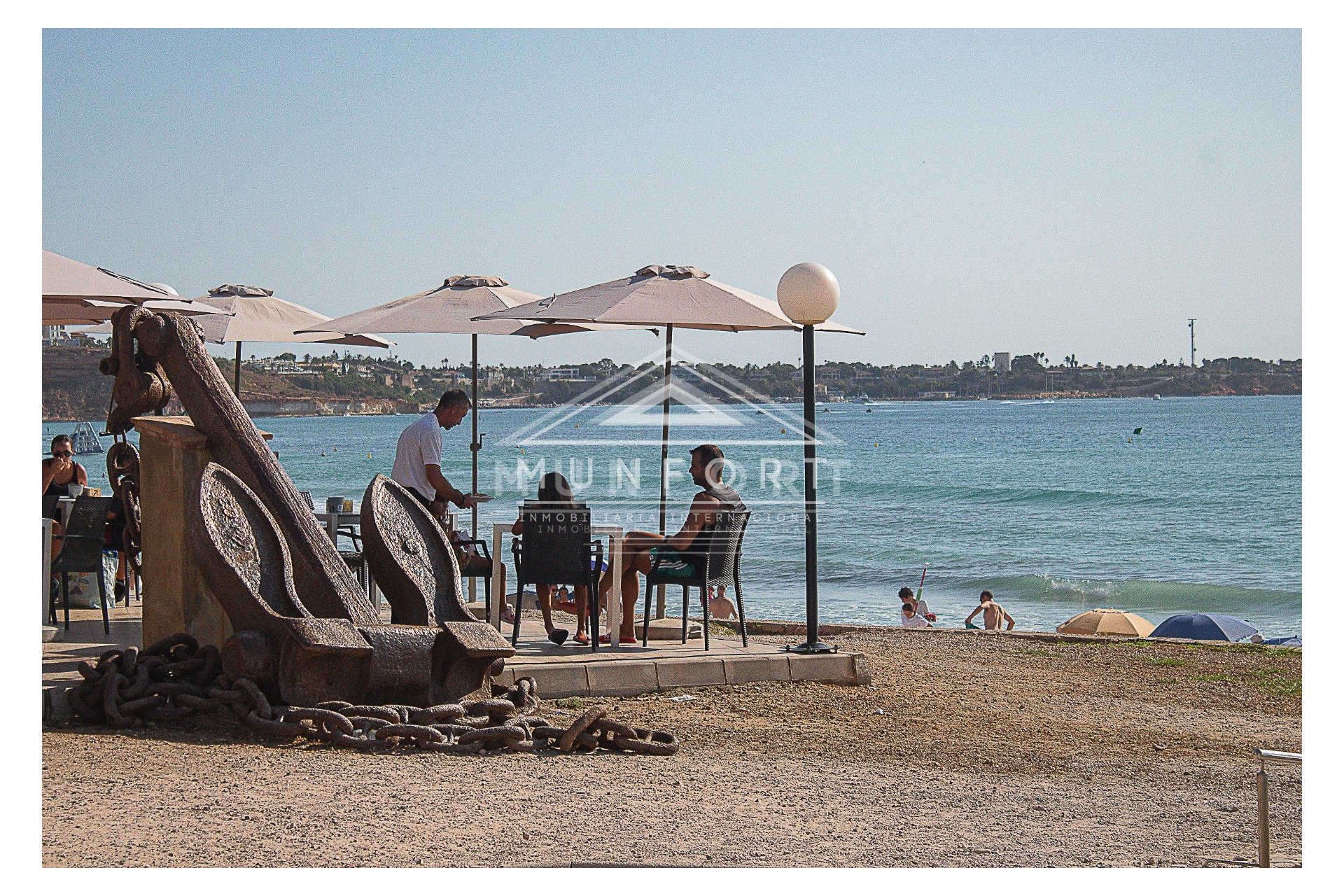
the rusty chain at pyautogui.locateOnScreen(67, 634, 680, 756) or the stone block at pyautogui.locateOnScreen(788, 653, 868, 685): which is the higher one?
the rusty chain at pyautogui.locateOnScreen(67, 634, 680, 756)

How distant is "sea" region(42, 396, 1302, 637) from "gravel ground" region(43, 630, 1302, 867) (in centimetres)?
306

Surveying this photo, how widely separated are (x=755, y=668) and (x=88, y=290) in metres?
4.54

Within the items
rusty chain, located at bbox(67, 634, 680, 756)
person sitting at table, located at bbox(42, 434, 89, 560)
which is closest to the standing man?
rusty chain, located at bbox(67, 634, 680, 756)

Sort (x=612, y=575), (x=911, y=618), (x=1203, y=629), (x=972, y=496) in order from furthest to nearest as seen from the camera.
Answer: (x=972, y=496), (x=911, y=618), (x=1203, y=629), (x=612, y=575)

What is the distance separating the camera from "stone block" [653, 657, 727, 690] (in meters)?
7.18

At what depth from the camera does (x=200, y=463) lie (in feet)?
19.5

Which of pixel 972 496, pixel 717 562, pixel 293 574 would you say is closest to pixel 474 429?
pixel 717 562

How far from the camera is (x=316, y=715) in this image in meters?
5.24

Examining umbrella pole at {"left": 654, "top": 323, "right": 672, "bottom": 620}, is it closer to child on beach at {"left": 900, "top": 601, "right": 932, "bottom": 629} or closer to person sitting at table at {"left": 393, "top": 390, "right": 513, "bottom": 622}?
person sitting at table at {"left": 393, "top": 390, "right": 513, "bottom": 622}

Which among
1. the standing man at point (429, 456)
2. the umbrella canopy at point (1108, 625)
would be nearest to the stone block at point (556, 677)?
the standing man at point (429, 456)

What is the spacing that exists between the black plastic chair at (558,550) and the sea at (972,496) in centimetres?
149

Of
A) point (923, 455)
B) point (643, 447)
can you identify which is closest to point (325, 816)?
point (923, 455)

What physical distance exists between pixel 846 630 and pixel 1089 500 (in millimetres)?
37724

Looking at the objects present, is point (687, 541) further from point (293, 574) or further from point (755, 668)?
point (293, 574)
